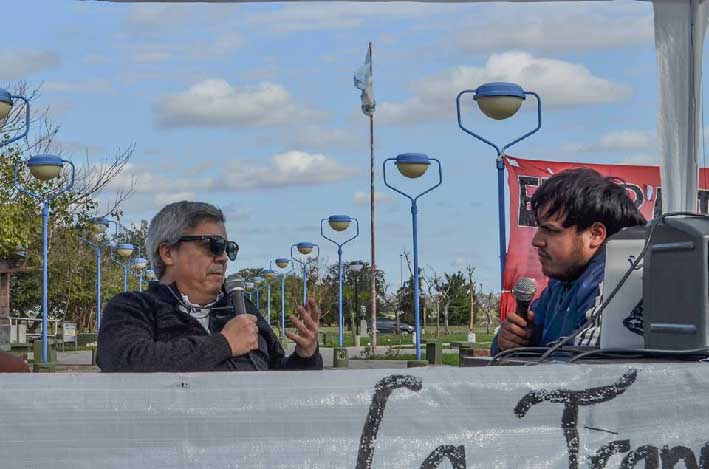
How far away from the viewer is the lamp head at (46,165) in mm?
19250

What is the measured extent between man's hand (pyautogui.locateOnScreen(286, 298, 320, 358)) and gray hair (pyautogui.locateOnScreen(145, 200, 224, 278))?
40cm

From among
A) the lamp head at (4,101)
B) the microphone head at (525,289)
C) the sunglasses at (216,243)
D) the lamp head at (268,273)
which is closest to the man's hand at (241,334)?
the sunglasses at (216,243)

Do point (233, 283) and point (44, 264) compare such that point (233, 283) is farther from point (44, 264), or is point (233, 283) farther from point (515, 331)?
point (44, 264)

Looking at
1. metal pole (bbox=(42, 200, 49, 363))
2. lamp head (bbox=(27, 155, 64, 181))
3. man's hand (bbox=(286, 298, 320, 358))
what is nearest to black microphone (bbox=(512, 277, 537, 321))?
man's hand (bbox=(286, 298, 320, 358))

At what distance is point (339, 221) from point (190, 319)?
28.6 meters

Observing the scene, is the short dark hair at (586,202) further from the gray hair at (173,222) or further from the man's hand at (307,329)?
the gray hair at (173,222)

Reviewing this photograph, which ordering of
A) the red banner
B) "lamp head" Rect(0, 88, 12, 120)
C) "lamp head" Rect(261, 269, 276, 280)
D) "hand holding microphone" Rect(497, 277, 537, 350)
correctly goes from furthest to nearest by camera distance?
"lamp head" Rect(261, 269, 276, 280)
"lamp head" Rect(0, 88, 12, 120)
the red banner
"hand holding microphone" Rect(497, 277, 537, 350)

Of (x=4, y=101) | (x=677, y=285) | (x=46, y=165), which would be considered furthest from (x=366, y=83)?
(x=677, y=285)

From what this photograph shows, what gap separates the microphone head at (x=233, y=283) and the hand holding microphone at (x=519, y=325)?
842 mm

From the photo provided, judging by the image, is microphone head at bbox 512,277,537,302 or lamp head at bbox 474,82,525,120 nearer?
microphone head at bbox 512,277,537,302

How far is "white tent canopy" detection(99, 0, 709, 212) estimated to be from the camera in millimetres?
5273

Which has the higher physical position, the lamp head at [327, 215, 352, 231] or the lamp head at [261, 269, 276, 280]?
the lamp head at [327, 215, 352, 231]

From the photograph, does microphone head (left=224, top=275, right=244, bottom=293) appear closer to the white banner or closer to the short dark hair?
the short dark hair

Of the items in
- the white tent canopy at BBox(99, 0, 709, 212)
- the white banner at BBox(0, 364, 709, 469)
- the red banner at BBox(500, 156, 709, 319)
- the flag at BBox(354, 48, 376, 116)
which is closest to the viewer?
the white banner at BBox(0, 364, 709, 469)
